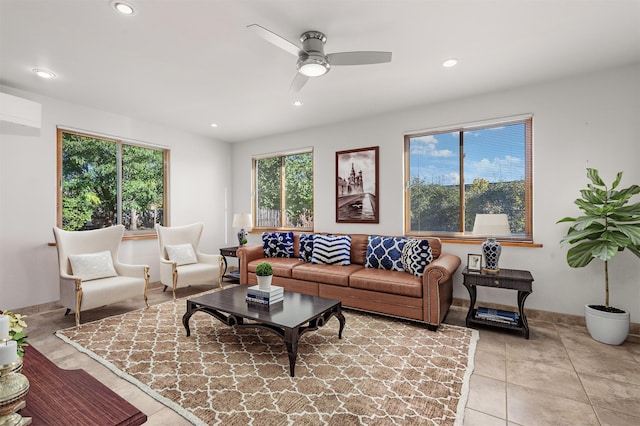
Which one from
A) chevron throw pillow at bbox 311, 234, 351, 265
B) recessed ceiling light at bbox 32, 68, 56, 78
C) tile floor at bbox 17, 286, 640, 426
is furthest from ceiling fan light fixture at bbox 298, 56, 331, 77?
recessed ceiling light at bbox 32, 68, 56, 78

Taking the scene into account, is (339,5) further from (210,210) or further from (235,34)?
(210,210)

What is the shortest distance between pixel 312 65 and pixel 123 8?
1.36 meters

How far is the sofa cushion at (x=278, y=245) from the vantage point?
4648 mm

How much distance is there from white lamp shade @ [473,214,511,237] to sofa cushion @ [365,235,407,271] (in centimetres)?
88

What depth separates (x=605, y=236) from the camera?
2.66 meters

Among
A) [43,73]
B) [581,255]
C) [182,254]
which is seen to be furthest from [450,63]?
[182,254]

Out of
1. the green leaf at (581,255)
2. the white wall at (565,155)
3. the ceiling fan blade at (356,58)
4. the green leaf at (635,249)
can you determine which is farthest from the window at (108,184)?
the green leaf at (635,249)

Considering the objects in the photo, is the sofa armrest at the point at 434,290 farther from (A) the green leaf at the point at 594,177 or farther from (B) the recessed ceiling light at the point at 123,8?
(B) the recessed ceiling light at the point at 123,8

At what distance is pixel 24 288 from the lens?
3.48 m

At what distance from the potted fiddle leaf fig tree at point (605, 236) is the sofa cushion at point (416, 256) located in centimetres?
127

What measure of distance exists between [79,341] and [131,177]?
2643 mm

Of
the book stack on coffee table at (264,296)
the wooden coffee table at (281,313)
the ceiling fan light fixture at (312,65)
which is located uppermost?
the ceiling fan light fixture at (312,65)

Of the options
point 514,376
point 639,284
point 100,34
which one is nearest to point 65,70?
point 100,34

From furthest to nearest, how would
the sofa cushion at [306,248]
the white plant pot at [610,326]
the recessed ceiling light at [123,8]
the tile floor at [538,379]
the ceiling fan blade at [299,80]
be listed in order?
1. the sofa cushion at [306,248]
2. the white plant pot at [610,326]
3. the ceiling fan blade at [299,80]
4. the recessed ceiling light at [123,8]
5. the tile floor at [538,379]
